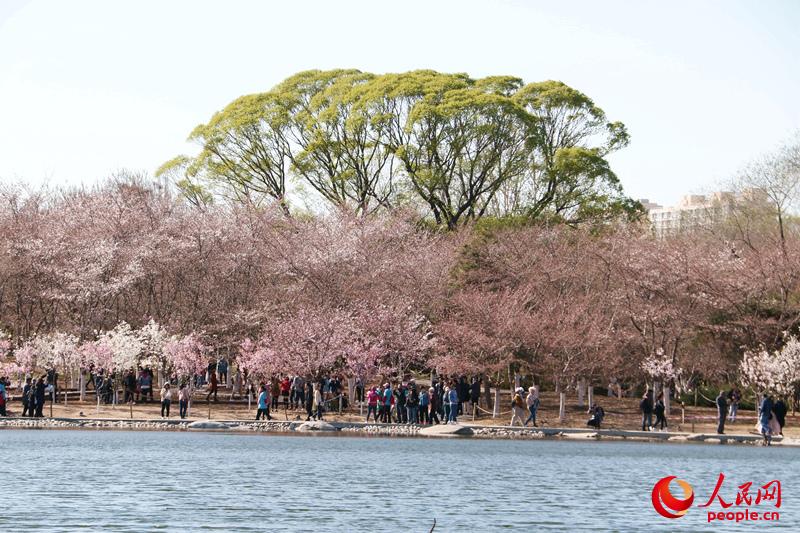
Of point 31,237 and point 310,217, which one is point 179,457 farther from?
point 310,217

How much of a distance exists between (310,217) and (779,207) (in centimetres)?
2459

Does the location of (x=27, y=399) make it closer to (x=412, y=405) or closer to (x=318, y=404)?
(x=318, y=404)

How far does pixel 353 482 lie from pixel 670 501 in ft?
22.5

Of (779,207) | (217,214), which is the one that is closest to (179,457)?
(217,214)

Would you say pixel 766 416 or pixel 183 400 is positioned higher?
pixel 183 400

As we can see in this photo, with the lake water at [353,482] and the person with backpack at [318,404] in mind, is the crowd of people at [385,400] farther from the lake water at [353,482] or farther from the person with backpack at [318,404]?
the lake water at [353,482]

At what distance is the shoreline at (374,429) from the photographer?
4291cm

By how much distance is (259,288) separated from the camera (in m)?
58.5

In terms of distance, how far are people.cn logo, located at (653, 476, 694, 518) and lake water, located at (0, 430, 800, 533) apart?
0.76 ft

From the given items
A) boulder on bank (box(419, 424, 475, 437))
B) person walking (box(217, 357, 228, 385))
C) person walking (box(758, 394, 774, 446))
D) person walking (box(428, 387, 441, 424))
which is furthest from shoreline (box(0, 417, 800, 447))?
person walking (box(217, 357, 228, 385))

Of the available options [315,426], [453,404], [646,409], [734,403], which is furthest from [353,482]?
[734,403]

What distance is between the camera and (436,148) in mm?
68625

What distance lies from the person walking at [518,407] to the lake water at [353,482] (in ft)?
15.0

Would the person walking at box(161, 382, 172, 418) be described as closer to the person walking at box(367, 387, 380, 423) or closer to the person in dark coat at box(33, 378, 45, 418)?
the person in dark coat at box(33, 378, 45, 418)
